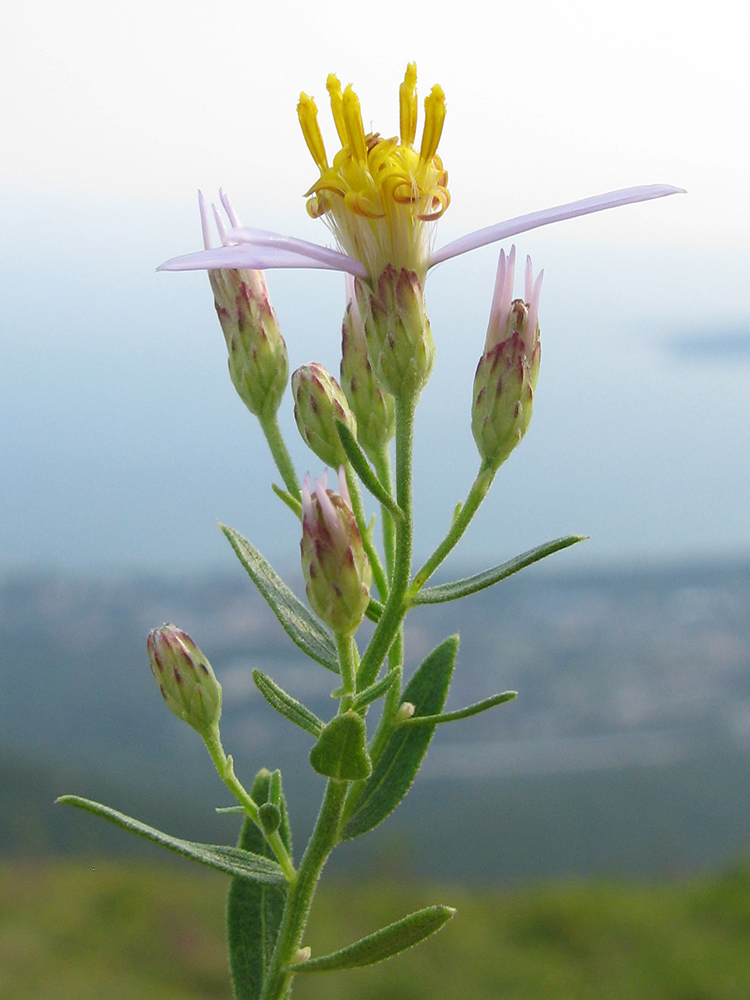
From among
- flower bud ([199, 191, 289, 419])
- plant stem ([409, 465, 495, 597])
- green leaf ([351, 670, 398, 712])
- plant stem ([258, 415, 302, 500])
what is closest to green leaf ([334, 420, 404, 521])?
plant stem ([409, 465, 495, 597])

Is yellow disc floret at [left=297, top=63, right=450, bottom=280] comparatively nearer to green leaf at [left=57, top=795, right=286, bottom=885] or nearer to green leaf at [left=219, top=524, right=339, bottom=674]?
green leaf at [left=219, top=524, right=339, bottom=674]

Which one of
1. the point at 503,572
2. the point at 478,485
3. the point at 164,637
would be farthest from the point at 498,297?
the point at 164,637

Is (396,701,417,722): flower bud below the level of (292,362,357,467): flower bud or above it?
below

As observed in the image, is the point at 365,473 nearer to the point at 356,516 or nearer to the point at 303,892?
the point at 356,516

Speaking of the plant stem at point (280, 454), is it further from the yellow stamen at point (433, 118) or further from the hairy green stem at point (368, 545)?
the yellow stamen at point (433, 118)

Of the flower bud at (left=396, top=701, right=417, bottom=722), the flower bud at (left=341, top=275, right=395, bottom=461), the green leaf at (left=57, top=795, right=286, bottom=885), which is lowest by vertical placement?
the green leaf at (left=57, top=795, right=286, bottom=885)

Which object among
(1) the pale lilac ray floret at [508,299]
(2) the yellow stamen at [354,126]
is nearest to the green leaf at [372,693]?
(1) the pale lilac ray floret at [508,299]

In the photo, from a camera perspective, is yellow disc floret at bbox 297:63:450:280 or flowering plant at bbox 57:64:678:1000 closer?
flowering plant at bbox 57:64:678:1000
